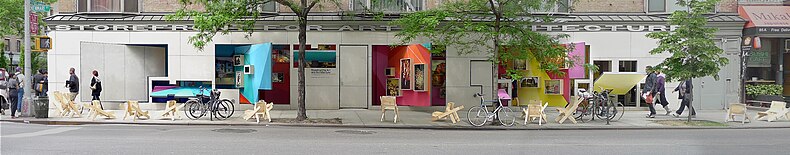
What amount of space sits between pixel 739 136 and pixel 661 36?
3.61 metres

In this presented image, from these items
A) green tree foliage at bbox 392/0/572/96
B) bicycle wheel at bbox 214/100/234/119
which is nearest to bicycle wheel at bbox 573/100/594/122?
green tree foliage at bbox 392/0/572/96

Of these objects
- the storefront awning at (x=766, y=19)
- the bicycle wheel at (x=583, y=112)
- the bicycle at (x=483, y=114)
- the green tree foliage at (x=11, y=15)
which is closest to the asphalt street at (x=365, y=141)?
the bicycle at (x=483, y=114)

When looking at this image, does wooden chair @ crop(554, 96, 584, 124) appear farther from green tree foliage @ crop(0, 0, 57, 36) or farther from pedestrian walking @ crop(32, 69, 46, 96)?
green tree foliage @ crop(0, 0, 57, 36)

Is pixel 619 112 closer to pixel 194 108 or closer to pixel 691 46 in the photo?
pixel 691 46

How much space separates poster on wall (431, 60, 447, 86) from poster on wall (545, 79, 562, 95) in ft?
11.2

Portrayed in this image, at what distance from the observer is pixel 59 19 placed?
19.7 meters

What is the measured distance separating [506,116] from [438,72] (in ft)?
14.8

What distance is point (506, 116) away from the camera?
16.8m

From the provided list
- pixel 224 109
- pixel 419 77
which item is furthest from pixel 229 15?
pixel 419 77

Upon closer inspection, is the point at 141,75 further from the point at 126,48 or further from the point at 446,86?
the point at 446,86

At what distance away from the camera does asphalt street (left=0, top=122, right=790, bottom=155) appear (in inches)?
396

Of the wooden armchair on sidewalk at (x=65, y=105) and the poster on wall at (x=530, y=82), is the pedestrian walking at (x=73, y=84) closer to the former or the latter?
the wooden armchair on sidewalk at (x=65, y=105)

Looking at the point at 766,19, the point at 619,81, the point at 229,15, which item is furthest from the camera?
the point at 766,19

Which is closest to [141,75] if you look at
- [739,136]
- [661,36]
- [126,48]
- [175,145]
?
[126,48]
